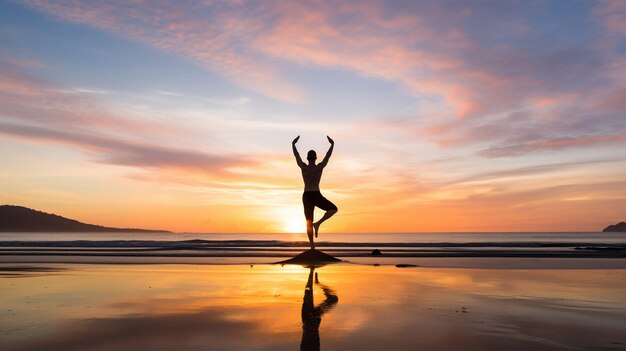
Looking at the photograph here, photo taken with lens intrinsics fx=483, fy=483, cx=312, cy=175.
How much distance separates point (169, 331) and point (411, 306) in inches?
136

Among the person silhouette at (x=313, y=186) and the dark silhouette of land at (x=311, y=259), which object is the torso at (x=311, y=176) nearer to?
the person silhouette at (x=313, y=186)

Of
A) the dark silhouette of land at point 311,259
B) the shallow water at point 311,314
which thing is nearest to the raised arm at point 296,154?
the dark silhouette of land at point 311,259

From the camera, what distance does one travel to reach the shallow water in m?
4.76

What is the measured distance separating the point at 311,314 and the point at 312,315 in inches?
3.0

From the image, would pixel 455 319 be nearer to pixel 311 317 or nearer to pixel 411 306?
pixel 411 306

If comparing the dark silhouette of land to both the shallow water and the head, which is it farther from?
the shallow water

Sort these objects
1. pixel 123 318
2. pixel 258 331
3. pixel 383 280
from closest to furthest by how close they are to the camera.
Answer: pixel 258 331 → pixel 123 318 → pixel 383 280

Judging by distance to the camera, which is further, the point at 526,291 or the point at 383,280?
the point at 383,280

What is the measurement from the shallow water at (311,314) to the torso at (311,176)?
15.2 feet

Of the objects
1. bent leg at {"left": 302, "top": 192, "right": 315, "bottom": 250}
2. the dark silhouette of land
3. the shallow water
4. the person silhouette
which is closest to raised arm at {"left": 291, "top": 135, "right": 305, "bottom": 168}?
the person silhouette

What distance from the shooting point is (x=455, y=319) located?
5973 mm

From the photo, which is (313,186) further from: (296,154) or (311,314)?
(311,314)

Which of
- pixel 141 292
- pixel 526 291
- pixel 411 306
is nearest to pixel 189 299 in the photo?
pixel 141 292

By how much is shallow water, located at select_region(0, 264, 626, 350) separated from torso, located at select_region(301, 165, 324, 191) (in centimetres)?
464
